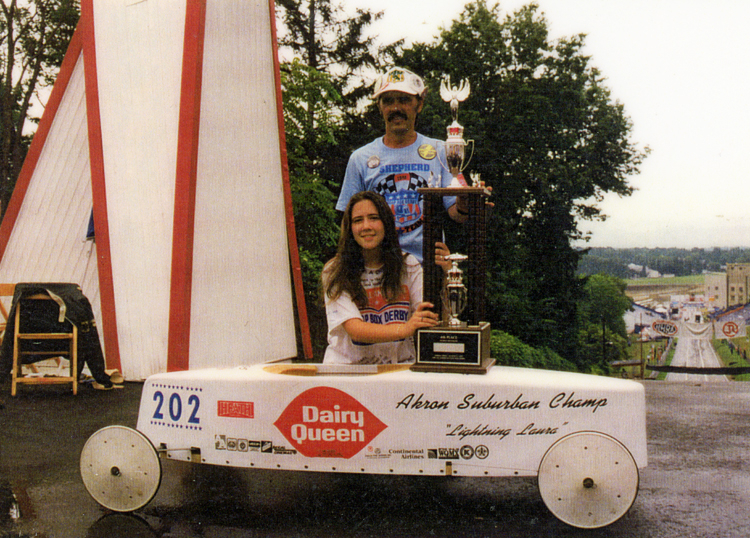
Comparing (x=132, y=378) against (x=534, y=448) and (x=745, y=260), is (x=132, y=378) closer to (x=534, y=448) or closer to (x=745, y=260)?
(x=534, y=448)

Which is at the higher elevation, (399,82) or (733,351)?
(399,82)

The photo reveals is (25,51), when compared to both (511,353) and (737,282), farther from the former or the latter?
(737,282)

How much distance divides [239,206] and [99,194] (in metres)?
1.41

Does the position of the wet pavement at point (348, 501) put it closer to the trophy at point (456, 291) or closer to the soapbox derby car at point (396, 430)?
the soapbox derby car at point (396, 430)

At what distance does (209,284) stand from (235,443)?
3.75m

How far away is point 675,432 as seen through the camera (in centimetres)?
520

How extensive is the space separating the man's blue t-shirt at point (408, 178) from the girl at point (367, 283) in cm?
44

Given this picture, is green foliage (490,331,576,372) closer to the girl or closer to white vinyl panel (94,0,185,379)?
white vinyl panel (94,0,185,379)

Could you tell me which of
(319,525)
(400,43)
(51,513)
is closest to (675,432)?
(319,525)

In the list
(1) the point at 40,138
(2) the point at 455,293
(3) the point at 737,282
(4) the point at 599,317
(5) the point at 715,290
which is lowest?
(4) the point at 599,317

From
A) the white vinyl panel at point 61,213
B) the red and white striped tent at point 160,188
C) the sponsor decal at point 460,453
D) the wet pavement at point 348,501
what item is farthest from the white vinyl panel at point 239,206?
the sponsor decal at point 460,453

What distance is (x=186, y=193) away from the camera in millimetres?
6633

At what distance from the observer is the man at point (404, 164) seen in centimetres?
417

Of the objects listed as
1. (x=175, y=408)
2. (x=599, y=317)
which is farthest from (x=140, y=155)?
(x=599, y=317)
